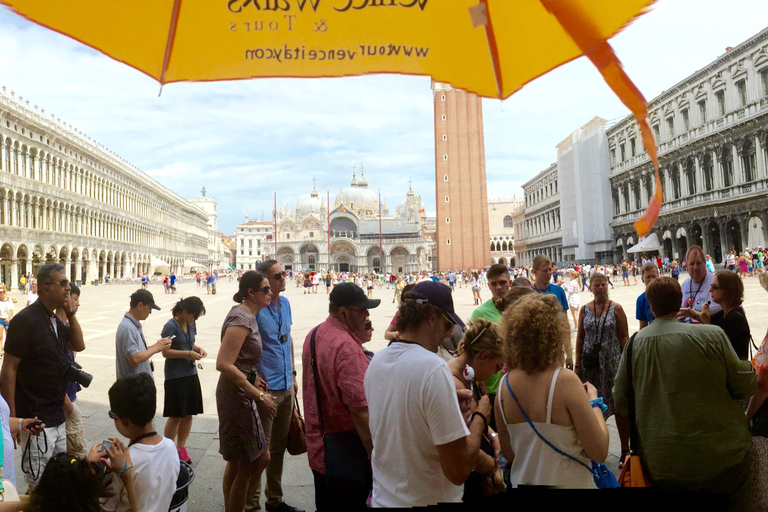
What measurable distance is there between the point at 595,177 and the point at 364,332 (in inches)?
1551

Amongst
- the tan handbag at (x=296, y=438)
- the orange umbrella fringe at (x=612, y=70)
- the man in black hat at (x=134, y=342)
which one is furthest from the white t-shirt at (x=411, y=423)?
the man in black hat at (x=134, y=342)

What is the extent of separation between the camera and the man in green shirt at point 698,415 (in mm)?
2328

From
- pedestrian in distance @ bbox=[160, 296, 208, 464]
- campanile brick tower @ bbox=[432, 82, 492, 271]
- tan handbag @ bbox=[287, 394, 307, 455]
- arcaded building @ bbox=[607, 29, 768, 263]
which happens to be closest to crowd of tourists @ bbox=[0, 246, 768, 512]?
tan handbag @ bbox=[287, 394, 307, 455]

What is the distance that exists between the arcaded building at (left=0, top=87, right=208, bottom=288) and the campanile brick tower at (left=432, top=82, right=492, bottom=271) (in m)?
34.4

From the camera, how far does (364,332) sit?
274cm

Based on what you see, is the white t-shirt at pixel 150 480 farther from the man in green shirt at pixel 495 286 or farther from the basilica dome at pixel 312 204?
the basilica dome at pixel 312 204

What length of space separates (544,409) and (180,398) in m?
3.28

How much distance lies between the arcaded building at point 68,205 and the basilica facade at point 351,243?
22.7 metres

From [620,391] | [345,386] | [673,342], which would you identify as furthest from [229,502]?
[673,342]

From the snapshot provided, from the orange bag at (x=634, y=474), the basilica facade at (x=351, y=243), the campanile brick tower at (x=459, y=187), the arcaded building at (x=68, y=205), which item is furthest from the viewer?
the basilica facade at (x=351, y=243)

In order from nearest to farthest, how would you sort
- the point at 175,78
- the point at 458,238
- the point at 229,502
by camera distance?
the point at 175,78, the point at 229,502, the point at 458,238

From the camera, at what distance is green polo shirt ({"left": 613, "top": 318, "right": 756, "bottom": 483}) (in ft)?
7.63

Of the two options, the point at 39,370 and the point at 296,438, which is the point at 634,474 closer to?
the point at 296,438

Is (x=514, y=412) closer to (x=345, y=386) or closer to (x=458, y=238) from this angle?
(x=345, y=386)
